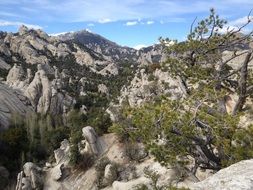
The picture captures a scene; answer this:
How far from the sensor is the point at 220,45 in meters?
17.3

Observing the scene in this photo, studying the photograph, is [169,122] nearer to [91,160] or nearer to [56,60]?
[91,160]

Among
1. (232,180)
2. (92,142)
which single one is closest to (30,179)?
(92,142)

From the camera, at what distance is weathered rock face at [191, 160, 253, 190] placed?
23.9 ft

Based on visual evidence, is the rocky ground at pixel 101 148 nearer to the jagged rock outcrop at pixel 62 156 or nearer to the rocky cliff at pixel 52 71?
the jagged rock outcrop at pixel 62 156

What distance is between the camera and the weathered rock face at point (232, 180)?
23.9ft

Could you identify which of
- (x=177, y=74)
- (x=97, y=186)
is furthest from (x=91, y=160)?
(x=177, y=74)

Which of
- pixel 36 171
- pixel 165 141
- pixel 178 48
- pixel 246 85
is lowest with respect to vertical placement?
pixel 36 171

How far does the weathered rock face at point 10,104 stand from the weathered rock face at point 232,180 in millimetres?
48825

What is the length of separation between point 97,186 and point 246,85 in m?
18.0

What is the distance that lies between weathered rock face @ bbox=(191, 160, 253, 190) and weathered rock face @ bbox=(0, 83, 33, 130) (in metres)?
48.8

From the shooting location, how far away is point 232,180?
24.6ft

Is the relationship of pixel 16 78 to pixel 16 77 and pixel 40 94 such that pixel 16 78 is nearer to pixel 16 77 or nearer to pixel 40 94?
pixel 16 77

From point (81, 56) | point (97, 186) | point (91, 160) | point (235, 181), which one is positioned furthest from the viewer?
point (81, 56)

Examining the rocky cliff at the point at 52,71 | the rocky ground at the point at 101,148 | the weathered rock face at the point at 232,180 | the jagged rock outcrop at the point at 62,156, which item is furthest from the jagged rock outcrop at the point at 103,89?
the weathered rock face at the point at 232,180
